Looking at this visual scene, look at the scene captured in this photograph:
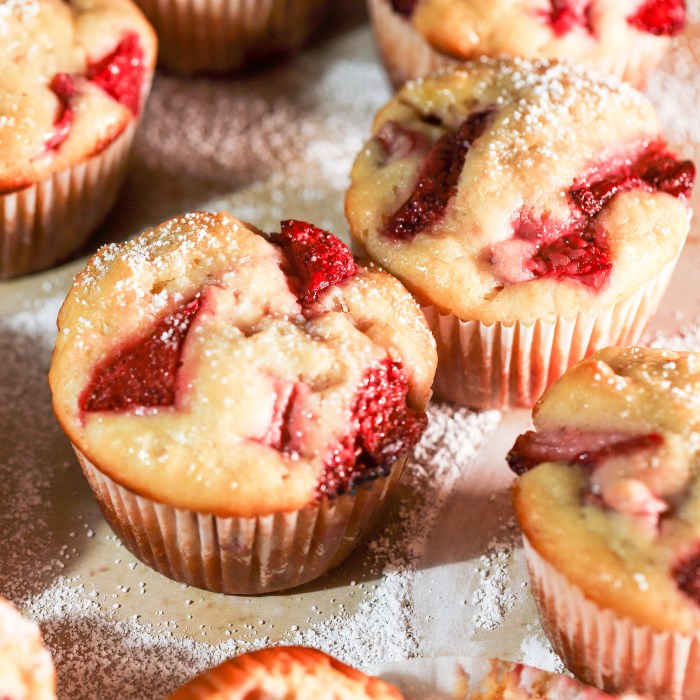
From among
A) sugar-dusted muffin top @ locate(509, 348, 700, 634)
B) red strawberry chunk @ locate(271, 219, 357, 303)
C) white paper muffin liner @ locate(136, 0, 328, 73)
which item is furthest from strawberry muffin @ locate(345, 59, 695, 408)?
white paper muffin liner @ locate(136, 0, 328, 73)

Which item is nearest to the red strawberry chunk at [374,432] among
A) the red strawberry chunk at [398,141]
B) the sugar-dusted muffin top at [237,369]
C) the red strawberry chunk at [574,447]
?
the sugar-dusted muffin top at [237,369]

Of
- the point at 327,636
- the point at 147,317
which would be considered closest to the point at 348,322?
the point at 147,317

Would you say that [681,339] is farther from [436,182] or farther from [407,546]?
[407,546]

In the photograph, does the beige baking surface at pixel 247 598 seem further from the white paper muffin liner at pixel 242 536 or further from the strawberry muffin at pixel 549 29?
the strawberry muffin at pixel 549 29

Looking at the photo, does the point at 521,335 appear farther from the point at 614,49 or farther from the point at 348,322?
the point at 614,49

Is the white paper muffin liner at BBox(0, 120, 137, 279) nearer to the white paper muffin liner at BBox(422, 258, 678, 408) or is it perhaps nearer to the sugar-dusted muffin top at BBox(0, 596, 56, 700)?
the white paper muffin liner at BBox(422, 258, 678, 408)

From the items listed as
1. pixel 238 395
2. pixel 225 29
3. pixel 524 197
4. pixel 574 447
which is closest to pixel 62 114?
pixel 225 29
